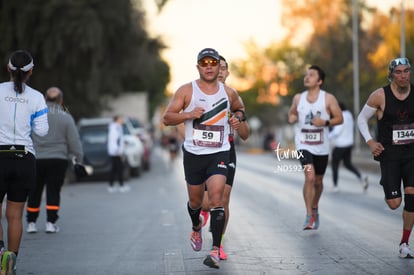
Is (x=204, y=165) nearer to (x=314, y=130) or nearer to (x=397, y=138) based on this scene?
(x=397, y=138)

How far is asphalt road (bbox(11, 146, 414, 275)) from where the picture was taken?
795 centimetres

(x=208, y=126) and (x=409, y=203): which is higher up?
(x=208, y=126)

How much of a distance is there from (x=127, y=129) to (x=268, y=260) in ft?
55.5

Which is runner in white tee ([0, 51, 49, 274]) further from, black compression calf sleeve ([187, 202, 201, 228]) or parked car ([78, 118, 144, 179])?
parked car ([78, 118, 144, 179])

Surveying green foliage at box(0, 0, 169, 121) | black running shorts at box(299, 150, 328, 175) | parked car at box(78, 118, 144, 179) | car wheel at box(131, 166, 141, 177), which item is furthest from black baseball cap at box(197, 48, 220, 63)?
green foliage at box(0, 0, 169, 121)

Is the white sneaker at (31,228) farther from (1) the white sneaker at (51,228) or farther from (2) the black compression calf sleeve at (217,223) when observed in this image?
(2) the black compression calf sleeve at (217,223)

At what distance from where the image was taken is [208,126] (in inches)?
309

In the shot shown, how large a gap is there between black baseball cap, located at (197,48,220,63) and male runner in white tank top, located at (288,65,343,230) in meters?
3.03

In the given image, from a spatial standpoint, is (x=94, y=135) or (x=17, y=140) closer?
(x=17, y=140)

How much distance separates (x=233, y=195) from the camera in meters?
17.5

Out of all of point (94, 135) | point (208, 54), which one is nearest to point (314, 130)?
point (208, 54)

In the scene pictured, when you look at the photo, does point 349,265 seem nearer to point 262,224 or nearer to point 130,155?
point 262,224

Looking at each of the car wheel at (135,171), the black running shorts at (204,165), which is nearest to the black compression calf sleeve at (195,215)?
the black running shorts at (204,165)

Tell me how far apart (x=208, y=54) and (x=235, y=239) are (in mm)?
2917
